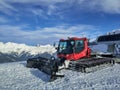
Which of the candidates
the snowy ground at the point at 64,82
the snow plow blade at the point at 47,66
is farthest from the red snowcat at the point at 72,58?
the snowy ground at the point at 64,82

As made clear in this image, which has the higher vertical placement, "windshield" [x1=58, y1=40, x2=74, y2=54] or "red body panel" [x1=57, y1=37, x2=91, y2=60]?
"windshield" [x1=58, y1=40, x2=74, y2=54]

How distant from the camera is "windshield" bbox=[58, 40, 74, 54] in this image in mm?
23897

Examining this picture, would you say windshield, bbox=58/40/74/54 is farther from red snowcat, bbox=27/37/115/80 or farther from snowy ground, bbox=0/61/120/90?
snowy ground, bbox=0/61/120/90

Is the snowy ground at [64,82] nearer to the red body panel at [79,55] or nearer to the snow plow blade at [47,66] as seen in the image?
the snow plow blade at [47,66]

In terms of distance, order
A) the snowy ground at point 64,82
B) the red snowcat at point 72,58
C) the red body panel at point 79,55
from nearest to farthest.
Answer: the snowy ground at point 64,82
the red snowcat at point 72,58
the red body panel at point 79,55

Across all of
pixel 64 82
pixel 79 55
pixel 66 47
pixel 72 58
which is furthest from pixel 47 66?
pixel 64 82

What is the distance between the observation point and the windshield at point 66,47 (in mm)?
23897

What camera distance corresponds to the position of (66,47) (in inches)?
957

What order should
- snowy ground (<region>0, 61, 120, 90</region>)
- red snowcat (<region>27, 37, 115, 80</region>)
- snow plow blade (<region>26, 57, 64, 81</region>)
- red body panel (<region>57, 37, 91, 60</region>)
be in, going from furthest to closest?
red body panel (<region>57, 37, 91, 60</region>) → red snowcat (<region>27, 37, 115, 80</region>) → snow plow blade (<region>26, 57, 64, 81</region>) → snowy ground (<region>0, 61, 120, 90</region>)

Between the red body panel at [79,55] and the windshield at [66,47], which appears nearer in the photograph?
the red body panel at [79,55]

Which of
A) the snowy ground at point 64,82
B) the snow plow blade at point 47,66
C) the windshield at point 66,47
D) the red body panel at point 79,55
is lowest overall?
the snowy ground at point 64,82

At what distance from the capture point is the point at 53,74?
1853 cm

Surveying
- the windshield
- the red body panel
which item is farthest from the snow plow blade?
the windshield

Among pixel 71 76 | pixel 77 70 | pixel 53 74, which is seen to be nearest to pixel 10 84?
pixel 53 74
